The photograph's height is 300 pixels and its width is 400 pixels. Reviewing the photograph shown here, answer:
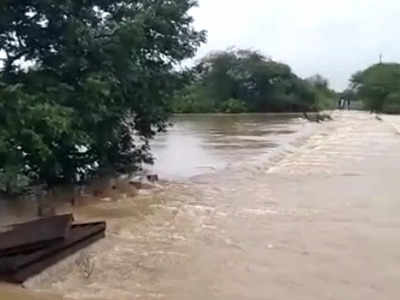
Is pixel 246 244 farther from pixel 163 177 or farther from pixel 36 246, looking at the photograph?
pixel 163 177

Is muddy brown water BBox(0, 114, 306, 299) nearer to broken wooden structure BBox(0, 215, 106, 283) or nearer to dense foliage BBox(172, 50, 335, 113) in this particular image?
broken wooden structure BBox(0, 215, 106, 283)

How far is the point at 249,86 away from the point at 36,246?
70.5 metres

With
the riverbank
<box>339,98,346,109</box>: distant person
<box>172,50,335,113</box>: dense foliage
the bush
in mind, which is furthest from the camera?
<box>339,98,346,109</box>: distant person

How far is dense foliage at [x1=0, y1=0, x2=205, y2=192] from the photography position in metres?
9.84

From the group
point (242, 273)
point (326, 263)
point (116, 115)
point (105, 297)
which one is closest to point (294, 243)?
point (326, 263)

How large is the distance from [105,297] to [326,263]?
292 cm

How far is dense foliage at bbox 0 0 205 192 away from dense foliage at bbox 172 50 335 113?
5958 centimetres

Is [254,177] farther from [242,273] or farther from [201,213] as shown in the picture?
[242,273]

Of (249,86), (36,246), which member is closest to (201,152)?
(36,246)

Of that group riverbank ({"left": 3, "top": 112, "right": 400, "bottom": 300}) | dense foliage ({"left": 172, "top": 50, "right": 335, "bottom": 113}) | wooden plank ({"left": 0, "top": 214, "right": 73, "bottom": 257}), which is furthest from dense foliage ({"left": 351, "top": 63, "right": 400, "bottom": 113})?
wooden plank ({"left": 0, "top": 214, "right": 73, "bottom": 257})

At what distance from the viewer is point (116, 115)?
12.8 meters

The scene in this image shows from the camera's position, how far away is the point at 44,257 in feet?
24.3

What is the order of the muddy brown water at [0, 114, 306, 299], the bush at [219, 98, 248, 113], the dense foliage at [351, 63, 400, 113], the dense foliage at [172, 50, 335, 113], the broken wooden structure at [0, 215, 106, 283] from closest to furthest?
the broken wooden structure at [0, 215, 106, 283] < the muddy brown water at [0, 114, 306, 299] < the bush at [219, 98, 248, 113] < the dense foliage at [172, 50, 335, 113] < the dense foliage at [351, 63, 400, 113]

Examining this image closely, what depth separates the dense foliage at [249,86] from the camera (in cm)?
7538
